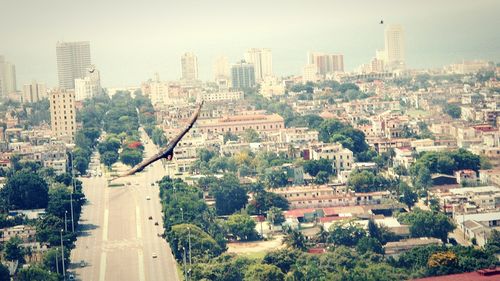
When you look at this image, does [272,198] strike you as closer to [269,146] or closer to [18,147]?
[269,146]

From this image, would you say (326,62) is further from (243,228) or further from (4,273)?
(4,273)

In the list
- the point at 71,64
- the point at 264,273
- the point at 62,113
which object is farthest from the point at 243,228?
the point at 71,64

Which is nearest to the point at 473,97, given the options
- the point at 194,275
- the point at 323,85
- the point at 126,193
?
the point at 323,85

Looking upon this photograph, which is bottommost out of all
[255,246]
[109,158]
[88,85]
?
[255,246]

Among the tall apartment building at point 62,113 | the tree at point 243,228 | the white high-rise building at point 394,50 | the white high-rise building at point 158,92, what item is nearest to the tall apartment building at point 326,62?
the white high-rise building at point 394,50

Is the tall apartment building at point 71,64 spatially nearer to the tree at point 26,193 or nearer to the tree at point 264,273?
the tree at point 26,193
